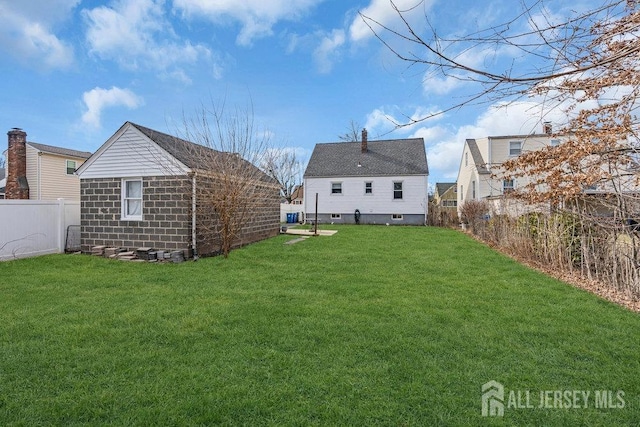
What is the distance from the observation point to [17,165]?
1905cm

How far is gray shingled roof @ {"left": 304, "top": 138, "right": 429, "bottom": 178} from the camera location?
76.7 feet

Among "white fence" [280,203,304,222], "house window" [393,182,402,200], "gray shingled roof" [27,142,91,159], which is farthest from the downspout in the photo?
"gray shingled roof" [27,142,91,159]

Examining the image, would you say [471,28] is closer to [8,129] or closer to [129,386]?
[129,386]

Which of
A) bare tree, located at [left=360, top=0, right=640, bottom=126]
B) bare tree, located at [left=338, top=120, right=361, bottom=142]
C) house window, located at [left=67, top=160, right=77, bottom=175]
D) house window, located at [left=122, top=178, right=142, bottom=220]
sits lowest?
house window, located at [left=122, top=178, right=142, bottom=220]

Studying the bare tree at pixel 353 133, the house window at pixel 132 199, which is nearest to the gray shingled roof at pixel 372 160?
the bare tree at pixel 353 133

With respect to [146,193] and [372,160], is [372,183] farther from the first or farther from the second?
[146,193]

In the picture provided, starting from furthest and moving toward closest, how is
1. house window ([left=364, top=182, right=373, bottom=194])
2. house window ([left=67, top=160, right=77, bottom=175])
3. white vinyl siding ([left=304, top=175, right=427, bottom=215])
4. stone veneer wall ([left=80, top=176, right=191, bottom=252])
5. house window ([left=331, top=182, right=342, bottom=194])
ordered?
house window ([left=331, top=182, right=342, bottom=194]) < house window ([left=364, top=182, right=373, bottom=194]) < white vinyl siding ([left=304, top=175, right=427, bottom=215]) < house window ([left=67, top=160, right=77, bottom=175]) < stone veneer wall ([left=80, top=176, right=191, bottom=252])

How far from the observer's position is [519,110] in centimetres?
228

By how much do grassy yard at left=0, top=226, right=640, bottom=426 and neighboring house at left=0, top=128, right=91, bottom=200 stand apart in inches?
670

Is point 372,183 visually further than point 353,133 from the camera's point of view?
No

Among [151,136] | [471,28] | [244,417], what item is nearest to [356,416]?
[244,417]

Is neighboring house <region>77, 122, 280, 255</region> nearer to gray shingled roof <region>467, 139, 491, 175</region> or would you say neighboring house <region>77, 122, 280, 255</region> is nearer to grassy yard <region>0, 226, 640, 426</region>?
grassy yard <region>0, 226, 640, 426</region>

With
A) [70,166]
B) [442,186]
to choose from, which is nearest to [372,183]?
[70,166]

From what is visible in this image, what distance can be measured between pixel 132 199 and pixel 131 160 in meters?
1.19
